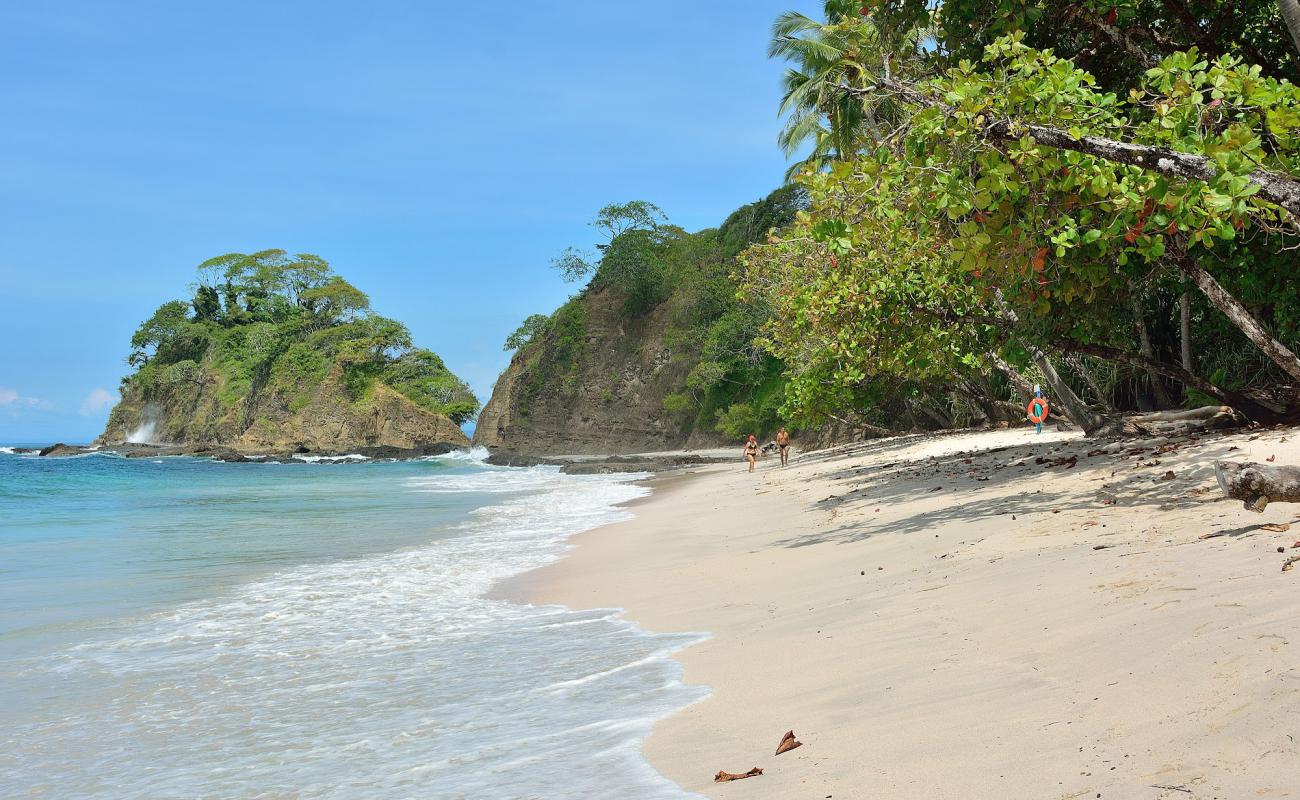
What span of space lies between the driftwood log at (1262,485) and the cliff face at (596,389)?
44.6 meters

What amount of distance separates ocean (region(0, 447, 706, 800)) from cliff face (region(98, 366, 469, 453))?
51.2 m

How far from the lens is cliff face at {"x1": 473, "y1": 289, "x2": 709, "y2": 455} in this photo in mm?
52219

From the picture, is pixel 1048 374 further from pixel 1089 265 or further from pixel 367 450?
pixel 367 450

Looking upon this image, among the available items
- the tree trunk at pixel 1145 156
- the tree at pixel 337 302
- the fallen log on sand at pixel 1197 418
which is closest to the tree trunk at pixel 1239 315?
the fallen log on sand at pixel 1197 418

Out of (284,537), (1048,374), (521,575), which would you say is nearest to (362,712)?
(521,575)

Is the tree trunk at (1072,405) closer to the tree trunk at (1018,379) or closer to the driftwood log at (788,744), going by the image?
the tree trunk at (1018,379)

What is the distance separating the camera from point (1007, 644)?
406 centimetres

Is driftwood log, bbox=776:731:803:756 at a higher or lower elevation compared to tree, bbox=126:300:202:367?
lower

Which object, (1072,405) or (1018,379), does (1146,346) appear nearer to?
(1072,405)

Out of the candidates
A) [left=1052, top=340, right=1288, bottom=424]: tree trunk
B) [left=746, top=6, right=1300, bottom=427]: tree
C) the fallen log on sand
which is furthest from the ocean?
the fallen log on sand

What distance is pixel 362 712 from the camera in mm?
4719

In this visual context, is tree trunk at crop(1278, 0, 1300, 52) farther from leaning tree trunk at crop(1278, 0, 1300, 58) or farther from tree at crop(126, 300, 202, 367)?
tree at crop(126, 300, 202, 367)

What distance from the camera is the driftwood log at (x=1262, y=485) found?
222 inches

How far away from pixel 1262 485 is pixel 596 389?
4940 cm
